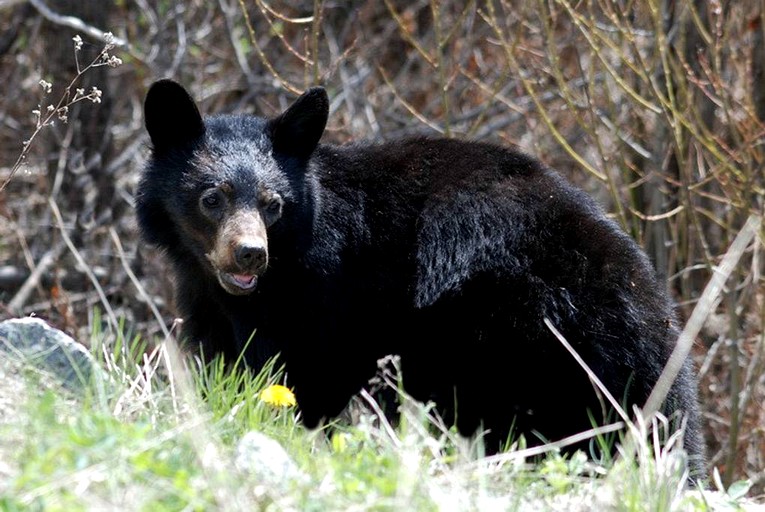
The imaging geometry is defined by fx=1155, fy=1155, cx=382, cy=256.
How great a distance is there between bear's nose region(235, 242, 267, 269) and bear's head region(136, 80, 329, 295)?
68 mm

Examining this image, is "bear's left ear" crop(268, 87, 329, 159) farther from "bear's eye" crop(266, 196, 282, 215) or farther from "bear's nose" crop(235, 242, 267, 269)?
"bear's nose" crop(235, 242, 267, 269)

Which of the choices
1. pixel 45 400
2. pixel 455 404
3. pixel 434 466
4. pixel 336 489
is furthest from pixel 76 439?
pixel 455 404

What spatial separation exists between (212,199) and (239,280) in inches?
17.9

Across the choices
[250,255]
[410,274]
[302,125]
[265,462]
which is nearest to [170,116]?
[302,125]

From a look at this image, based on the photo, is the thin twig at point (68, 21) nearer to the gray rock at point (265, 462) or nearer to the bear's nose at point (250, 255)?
the bear's nose at point (250, 255)

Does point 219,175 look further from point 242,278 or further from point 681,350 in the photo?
point 681,350

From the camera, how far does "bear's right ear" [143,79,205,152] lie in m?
5.62

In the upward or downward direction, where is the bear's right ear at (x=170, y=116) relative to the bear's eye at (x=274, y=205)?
upward

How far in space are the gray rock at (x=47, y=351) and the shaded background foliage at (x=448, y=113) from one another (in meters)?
2.94

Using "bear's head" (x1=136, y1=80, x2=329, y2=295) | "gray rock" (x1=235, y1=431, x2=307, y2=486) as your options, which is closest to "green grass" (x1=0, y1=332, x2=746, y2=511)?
"gray rock" (x1=235, y1=431, x2=307, y2=486)

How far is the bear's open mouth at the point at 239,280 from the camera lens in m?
5.43

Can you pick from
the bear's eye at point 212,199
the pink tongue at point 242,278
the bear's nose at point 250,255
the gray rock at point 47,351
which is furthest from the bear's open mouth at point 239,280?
the gray rock at point 47,351

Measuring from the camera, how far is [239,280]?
17.8 feet

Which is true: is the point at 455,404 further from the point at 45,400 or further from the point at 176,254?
the point at 45,400
